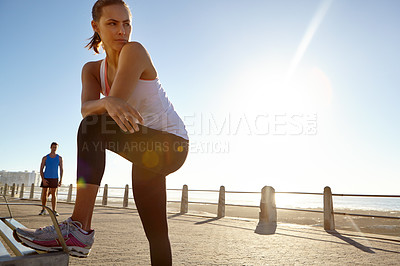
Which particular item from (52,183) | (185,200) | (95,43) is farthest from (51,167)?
(95,43)

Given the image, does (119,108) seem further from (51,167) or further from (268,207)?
(268,207)

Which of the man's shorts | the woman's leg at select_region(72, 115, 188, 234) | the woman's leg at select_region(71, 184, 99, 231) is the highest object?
the woman's leg at select_region(72, 115, 188, 234)

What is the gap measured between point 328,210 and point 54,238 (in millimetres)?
8764

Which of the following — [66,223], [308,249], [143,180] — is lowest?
[308,249]

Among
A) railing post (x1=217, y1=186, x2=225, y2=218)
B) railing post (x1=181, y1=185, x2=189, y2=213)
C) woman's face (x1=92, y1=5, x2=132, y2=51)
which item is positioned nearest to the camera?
woman's face (x1=92, y1=5, x2=132, y2=51)

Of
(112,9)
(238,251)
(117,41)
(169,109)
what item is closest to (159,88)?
(169,109)

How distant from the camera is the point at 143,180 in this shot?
66.7 inches

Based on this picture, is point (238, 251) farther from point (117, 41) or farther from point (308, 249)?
point (117, 41)

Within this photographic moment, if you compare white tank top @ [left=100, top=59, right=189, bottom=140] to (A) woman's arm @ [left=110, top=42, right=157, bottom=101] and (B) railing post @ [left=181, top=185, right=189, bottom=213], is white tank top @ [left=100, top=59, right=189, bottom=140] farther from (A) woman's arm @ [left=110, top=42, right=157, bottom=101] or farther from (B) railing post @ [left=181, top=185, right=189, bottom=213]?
(B) railing post @ [left=181, top=185, right=189, bottom=213]

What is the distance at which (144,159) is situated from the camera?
160 cm

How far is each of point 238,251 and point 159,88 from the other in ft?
10.7

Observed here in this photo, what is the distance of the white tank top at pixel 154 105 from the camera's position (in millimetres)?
1521

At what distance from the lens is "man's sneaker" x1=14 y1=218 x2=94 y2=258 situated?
47.4 inches

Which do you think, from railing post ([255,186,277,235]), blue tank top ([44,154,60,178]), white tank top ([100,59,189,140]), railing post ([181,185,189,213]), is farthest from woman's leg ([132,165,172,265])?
railing post ([181,185,189,213])
